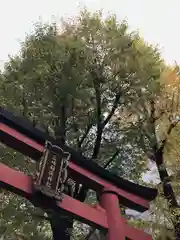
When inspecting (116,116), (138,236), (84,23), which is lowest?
(138,236)

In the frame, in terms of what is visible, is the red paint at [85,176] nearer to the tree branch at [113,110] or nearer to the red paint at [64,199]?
the red paint at [64,199]

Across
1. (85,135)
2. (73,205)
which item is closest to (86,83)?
(85,135)

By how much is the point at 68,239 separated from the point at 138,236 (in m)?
2.33

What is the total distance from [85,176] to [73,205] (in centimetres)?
87

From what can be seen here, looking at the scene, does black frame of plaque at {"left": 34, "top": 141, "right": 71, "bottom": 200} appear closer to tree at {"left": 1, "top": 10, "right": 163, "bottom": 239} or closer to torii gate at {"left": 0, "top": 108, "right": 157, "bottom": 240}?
torii gate at {"left": 0, "top": 108, "right": 157, "bottom": 240}

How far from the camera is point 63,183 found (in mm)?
6449

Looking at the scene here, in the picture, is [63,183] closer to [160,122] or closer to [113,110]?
[113,110]

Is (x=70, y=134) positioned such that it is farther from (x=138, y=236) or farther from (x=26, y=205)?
(x=138, y=236)

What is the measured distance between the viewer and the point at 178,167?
940 centimetres

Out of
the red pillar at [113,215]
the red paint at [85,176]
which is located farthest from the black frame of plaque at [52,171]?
the red pillar at [113,215]

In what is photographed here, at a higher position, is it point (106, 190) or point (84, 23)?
point (84, 23)

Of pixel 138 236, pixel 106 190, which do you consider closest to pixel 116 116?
pixel 106 190

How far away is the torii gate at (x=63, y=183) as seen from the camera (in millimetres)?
6047

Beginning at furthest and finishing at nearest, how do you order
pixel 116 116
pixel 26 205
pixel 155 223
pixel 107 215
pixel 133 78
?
pixel 116 116 < pixel 133 78 < pixel 26 205 < pixel 155 223 < pixel 107 215
